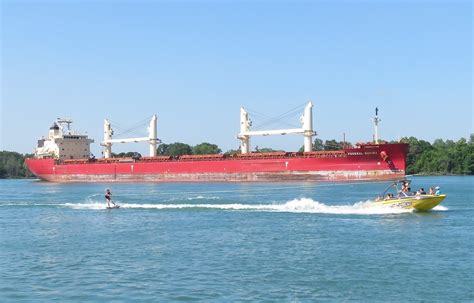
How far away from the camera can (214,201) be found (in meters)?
39.6

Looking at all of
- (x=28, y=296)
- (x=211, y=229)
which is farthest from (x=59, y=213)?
(x=28, y=296)

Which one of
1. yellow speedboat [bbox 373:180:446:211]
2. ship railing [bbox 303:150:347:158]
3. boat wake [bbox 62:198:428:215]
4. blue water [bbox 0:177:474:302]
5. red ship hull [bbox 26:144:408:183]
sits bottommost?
blue water [bbox 0:177:474:302]

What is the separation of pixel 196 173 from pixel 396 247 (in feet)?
183

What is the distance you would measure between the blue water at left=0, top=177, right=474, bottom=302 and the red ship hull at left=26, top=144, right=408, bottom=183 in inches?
1195

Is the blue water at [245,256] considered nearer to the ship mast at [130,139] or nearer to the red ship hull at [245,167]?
the red ship hull at [245,167]

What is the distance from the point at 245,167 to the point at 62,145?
39.1 m

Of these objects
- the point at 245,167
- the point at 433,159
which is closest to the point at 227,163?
the point at 245,167

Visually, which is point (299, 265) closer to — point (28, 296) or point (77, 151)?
point (28, 296)

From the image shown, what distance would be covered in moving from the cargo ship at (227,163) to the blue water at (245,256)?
3046 centimetres

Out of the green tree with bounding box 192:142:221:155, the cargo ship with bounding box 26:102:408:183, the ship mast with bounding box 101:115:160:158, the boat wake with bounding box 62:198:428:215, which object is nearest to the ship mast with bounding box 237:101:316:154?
the cargo ship with bounding box 26:102:408:183

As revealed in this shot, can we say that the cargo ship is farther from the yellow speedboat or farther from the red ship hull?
the yellow speedboat

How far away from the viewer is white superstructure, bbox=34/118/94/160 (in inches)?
3718

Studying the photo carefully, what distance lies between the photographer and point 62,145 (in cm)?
9488

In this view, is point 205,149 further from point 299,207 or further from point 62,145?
point 299,207
